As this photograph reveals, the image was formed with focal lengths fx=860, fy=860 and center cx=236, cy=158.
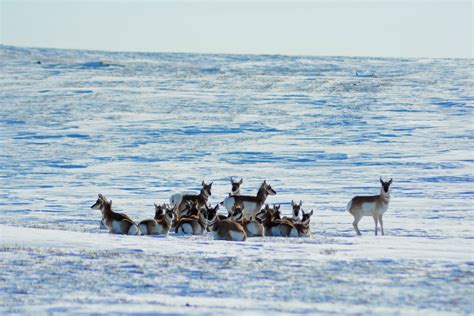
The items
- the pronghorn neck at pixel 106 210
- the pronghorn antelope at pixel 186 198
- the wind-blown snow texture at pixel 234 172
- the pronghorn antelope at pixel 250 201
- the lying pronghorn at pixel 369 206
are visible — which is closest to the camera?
the wind-blown snow texture at pixel 234 172

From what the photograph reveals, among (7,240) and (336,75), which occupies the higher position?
(336,75)

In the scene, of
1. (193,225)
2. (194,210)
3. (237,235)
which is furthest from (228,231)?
(194,210)

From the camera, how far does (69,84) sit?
193 ft

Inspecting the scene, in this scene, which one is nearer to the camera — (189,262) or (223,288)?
(223,288)

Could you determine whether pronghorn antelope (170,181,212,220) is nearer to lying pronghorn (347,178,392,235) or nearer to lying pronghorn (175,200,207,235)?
lying pronghorn (175,200,207,235)

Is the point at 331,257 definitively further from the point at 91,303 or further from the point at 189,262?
the point at 91,303

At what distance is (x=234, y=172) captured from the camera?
32375 millimetres

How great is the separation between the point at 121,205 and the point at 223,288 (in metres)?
13.9

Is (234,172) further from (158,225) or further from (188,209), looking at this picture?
(158,225)

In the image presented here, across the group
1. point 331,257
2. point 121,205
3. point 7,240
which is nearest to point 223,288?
point 331,257

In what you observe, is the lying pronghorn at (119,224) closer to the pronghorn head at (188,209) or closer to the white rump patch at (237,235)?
the white rump patch at (237,235)

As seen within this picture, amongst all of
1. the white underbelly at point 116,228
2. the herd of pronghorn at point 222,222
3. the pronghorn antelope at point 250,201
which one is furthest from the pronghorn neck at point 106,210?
the pronghorn antelope at point 250,201

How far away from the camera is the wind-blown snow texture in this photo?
1059cm

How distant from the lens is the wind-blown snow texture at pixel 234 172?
10.6m
